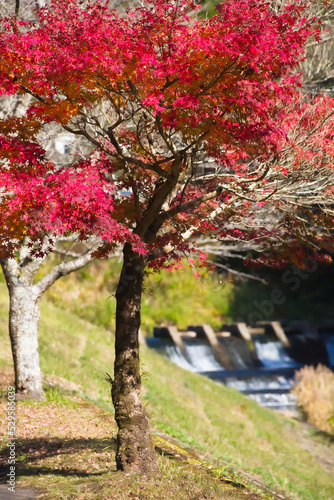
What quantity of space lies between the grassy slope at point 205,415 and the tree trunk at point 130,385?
10.0 ft

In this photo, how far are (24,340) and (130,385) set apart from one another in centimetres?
368

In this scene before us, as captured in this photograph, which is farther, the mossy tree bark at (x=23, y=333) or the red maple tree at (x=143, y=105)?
the mossy tree bark at (x=23, y=333)

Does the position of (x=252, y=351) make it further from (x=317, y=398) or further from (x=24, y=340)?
(x=24, y=340)

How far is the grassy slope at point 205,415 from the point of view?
10742 mm

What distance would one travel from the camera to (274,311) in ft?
85.7

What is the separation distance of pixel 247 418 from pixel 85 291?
31.9 feet

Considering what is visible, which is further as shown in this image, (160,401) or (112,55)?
(160,401)

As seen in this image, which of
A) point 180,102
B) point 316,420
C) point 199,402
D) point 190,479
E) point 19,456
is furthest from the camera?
point 316,420

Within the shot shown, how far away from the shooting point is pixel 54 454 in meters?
7.33

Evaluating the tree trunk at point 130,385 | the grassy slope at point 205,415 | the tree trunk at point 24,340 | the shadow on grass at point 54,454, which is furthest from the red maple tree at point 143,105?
the grassy slope at point 205,415

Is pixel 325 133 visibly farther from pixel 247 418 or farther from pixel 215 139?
pixel 247 418

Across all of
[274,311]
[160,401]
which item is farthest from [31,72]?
[274,311]

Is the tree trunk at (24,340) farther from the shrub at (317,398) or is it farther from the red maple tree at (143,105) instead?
the shrub at (317,398)

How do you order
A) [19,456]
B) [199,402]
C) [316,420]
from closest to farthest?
[19,456] < [199,402] < [316,420]
